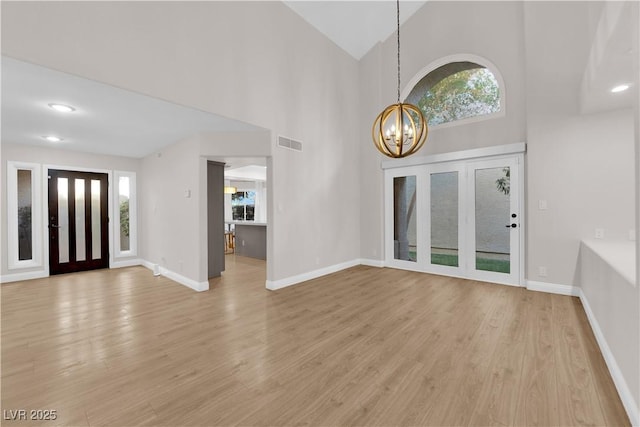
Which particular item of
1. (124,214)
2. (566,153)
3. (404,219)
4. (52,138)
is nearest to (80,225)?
(124,214)

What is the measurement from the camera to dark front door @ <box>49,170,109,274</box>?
5.66 metres

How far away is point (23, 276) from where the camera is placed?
5184 millimetres

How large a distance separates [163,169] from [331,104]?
12.0 ft

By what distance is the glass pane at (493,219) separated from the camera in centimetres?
469

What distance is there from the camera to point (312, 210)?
208 inches

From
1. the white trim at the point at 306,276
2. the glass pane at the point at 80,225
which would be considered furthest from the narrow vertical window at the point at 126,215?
the white trim at the point at 306,276

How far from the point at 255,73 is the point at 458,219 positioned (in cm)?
432

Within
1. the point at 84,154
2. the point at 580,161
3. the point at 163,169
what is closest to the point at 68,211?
the point at 84,154

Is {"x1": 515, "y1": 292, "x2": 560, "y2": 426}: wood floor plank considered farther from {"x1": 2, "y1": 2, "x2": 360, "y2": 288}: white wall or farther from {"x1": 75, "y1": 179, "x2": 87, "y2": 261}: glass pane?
{"x1": 75, "y1": 179, "x2": 87, "y2": 261}: glass pane

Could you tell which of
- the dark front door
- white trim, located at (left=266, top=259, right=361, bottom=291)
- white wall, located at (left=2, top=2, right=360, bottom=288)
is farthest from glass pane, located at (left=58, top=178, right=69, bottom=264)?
white trim, located at (left=266, top=259, right=361, bottom=291)

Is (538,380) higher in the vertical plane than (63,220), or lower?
lower

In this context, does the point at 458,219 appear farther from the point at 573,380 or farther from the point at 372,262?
the point at 573,380

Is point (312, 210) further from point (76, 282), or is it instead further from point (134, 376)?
point (76, 282)

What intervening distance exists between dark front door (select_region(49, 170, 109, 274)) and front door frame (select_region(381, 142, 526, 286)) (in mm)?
6382
